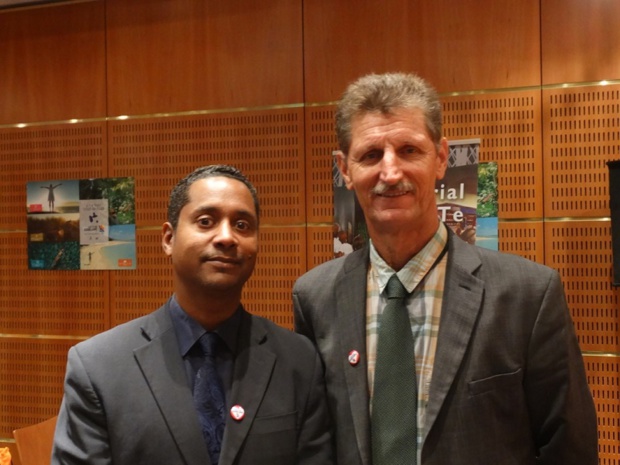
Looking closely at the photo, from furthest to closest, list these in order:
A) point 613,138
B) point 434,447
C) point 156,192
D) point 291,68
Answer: point 156,192 < point 291,68 < point 613,138 < point 434,447

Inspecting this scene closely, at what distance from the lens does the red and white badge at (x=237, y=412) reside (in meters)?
1.65

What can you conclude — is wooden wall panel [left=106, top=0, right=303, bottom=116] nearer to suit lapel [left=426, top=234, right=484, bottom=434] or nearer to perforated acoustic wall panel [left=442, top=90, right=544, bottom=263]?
perforated acoustic wall panel [left=442, top=90, right=544, bottom=263]

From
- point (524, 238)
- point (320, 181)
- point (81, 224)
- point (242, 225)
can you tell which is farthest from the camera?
point (81, 224)

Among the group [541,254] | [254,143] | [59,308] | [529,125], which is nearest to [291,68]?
[254,143]

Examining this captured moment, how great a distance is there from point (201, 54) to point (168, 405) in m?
3.42

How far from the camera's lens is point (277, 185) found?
14.5 ft

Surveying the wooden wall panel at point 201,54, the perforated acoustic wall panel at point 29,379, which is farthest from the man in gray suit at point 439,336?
the perforated acoustic wall panel at point 29,379

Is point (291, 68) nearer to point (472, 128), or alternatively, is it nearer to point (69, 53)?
point (472, 128)

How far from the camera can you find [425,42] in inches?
162

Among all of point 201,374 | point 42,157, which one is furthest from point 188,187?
point 42,157

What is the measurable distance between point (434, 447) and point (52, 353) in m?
3.93

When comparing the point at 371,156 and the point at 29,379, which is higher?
the point at 371,156

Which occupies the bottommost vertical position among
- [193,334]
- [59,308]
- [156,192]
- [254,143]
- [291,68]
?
[59,308]

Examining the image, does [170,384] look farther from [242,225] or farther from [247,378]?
[242,225]
